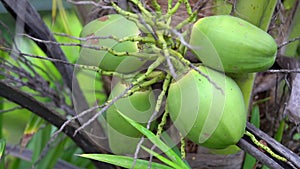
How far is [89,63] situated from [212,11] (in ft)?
0.68

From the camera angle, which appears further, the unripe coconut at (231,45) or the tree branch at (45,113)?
the tree branch at (45,113)

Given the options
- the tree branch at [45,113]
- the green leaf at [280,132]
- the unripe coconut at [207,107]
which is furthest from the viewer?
the green leaf at [280,132]

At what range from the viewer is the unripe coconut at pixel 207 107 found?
1.98 ft

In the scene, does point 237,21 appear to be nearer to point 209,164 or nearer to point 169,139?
point 169,139

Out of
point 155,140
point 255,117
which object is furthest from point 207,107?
point 255,117

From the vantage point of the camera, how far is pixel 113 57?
2.22 feet

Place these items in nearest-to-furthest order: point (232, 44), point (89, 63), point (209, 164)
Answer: point (232, 44) < point (89, 63) < point (209, 164)

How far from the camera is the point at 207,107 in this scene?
0.60 metres

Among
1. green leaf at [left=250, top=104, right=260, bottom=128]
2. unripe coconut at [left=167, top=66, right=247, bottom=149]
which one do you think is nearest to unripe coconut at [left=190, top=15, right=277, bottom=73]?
unripe coconut at [left=167, top=66, right=247, bottom=149]

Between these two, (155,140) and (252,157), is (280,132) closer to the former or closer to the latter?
(252,157)

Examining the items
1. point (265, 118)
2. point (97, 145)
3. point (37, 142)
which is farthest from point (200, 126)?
point (37, 142)

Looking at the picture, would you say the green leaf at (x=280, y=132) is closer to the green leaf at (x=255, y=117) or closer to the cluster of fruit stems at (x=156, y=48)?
the green leaf at (x=255, y=117)

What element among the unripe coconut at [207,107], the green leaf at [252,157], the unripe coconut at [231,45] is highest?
the unripe coconut at [231,45]

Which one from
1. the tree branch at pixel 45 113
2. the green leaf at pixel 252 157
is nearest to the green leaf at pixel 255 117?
the green leaf at pixel 252 157
